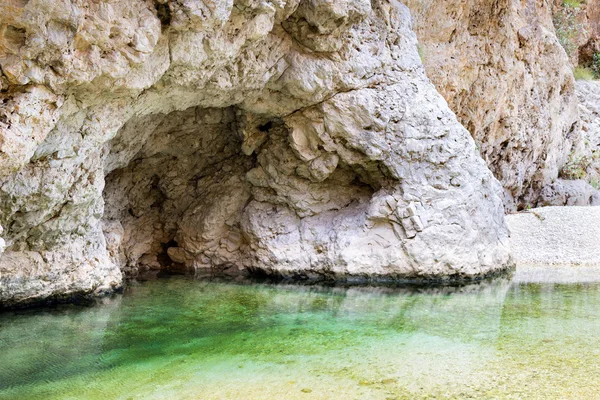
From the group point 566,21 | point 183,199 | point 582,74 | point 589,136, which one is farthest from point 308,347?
point 582,74

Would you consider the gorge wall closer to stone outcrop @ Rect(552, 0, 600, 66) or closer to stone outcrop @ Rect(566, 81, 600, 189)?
stone outcrop @ Rect(552, 0, 600, 66)

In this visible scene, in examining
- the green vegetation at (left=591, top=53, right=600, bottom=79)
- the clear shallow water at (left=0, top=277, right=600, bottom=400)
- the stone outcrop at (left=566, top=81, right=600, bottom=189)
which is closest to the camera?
the clear shallow water at (left=0, top=277, right=600, bottom=400)

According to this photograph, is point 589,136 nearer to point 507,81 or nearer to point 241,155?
point 507,81

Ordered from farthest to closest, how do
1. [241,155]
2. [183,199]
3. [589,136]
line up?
[589,136] < [183,199] < [241,155]

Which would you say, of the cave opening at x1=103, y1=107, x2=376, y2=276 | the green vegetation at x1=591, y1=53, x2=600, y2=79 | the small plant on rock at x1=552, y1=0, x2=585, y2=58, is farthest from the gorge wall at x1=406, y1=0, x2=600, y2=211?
the green vegetation at x1=591, y1=53, x2=600, y2=79

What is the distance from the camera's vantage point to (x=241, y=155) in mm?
12430

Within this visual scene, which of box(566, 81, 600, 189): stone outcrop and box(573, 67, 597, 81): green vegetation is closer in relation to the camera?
box(566, 81, 600, 189): stone outcrop

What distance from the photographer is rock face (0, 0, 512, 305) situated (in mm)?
6844

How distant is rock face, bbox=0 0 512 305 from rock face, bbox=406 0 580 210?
2.78 m

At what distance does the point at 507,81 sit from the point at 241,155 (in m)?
8.07

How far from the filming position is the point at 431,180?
11008 mm

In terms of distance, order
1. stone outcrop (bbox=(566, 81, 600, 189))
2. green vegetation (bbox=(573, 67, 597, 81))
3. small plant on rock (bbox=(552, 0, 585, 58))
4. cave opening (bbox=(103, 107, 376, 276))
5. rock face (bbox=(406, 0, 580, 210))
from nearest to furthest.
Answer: cave opening (bbox=(103, 107, 376, 276)), rock face (bbox=(406, 0, 580, 210)), stone outcrop (bbox=(566, 81, 600, 189)), small plant on rock (bbox=(552, 0, 585, 58)), green vegetation (bbox=(573, 67, 597, 81))

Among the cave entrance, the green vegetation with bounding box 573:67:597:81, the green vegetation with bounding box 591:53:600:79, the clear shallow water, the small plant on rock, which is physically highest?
the small plant on rock

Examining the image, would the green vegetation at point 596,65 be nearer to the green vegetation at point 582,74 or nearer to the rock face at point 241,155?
the green vegetation at point 582,74
